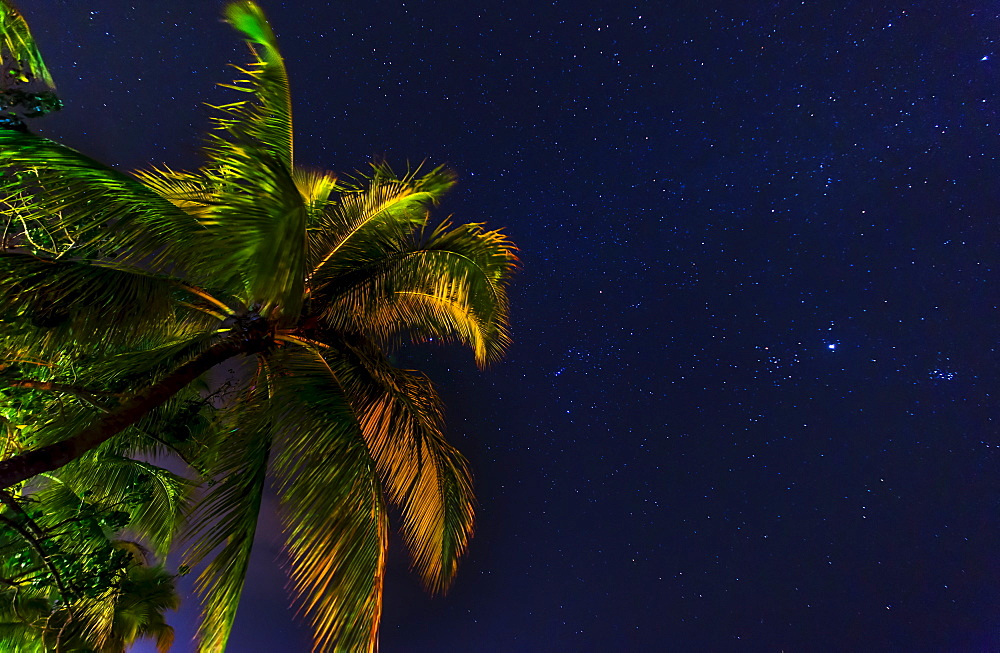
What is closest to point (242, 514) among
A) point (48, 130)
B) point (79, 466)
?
point (79, 466)

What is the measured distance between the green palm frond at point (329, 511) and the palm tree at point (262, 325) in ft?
0.04

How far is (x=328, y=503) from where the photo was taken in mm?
2824

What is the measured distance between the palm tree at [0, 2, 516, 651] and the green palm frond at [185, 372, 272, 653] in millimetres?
11

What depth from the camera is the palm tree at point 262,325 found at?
99.3 inches

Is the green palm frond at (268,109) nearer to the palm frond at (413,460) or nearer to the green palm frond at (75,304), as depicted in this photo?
the green palm frond at (75,304)

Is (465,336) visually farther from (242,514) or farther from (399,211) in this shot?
(242,514)

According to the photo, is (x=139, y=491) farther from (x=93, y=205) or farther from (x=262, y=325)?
(x=93, y=205)

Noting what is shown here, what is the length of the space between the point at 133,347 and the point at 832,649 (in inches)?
302

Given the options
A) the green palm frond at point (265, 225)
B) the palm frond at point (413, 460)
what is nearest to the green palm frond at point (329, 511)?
the palm frond at point (413, 460)

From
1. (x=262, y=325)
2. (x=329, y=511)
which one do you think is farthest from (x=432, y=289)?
(x=329, y=511)

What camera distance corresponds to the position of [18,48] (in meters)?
3.10

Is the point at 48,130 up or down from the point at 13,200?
up

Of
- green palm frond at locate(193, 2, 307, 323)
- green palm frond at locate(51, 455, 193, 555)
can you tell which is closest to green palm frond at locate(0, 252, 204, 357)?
green palm frond at locate(193, 2, 307, 323)

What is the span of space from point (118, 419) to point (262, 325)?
1.10 meters
